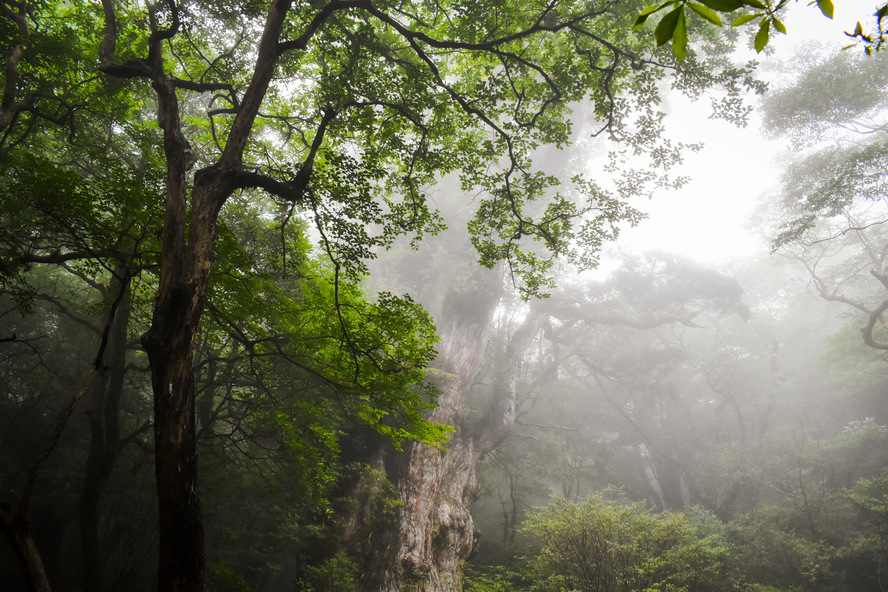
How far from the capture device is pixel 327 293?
5.16 meters

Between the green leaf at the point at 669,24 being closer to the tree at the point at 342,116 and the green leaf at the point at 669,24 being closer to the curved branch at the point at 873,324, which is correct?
the tree at the point at 342,116

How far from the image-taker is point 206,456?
7031mm

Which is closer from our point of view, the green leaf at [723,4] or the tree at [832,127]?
the green leaf at [723,4]

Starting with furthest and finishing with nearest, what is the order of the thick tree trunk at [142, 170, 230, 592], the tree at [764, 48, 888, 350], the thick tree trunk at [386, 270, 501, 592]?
the tree at [764, 48, 888, 350]
the thick tree trunk at [386, 270, 501, 592]
the thick tree trunk at [142, 170, 230, 592]

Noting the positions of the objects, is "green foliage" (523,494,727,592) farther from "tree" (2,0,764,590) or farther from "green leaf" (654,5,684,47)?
"green leaf" (654,5,684,47)

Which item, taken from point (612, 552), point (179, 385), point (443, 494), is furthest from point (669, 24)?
point (443, 494)

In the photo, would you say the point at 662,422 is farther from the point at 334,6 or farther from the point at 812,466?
the point at 334,6

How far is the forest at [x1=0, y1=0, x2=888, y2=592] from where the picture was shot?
381cm

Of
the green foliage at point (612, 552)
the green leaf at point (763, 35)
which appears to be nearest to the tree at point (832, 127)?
the green foliage at point (612, 552)

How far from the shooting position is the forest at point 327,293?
3.81 m

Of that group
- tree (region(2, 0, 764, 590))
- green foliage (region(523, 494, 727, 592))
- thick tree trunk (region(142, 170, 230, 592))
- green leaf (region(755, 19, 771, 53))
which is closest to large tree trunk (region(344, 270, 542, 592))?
green foliage (region(523, 494, 727, 592))

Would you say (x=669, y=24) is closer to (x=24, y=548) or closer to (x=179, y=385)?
(x=179, y=385)

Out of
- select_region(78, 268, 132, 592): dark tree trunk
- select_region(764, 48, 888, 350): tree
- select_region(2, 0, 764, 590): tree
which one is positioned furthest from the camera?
select_region(764, 48, 888, 350): tree

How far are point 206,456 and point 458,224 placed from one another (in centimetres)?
1414
